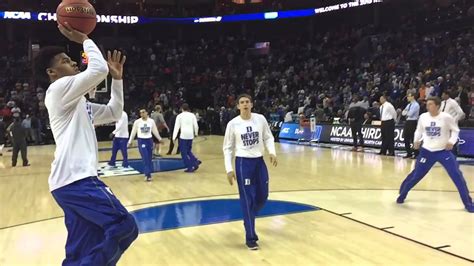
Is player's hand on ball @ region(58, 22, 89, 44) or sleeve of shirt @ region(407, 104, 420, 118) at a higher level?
player's hand on ball @ region(58, 22, 89, 44)

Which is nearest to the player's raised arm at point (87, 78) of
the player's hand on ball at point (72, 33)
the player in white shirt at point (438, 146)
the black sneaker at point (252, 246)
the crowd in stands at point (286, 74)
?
the player's hand on ball at point (72, 33)

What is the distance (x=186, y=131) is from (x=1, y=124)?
12.5 m

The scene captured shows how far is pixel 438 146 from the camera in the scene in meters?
7.21

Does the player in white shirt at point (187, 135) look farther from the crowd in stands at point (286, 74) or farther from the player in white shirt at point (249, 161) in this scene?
the crowd in stands at point (286, 74)

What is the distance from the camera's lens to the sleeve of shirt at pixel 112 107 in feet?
10.5

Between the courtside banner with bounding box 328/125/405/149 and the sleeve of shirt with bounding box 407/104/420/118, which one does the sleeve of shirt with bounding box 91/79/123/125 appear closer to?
the sleeve of shirt with bounding box 407/104/420/118

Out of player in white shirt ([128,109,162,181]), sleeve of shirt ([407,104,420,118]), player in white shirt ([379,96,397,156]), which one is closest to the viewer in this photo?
player in white shirt ([128,109,162,181])

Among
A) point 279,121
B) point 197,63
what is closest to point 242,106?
point 279,121

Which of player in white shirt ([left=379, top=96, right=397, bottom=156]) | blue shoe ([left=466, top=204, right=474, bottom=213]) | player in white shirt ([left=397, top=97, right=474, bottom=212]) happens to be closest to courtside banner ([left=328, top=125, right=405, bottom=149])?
player in white shirt ([left=379, top=96, right=397, bottom=156])

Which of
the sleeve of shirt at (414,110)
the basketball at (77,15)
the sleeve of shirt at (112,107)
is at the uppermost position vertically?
the basketball at (77,15)

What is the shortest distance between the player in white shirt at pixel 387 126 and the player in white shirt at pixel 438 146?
6555mm

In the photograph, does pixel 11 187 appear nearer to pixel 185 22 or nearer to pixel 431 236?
pixel 431 236

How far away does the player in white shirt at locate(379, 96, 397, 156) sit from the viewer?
45.8ft

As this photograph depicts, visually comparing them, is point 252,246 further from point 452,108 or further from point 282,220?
point 452,108
